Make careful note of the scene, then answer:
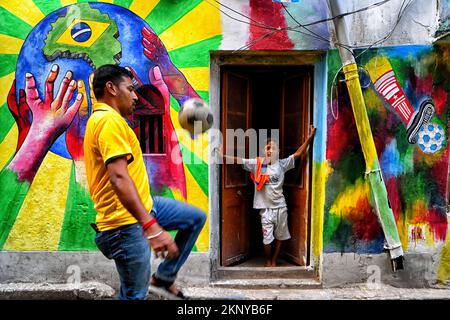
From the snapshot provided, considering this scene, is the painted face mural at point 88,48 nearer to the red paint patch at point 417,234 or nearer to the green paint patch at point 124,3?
the green paint patch at point 124,3

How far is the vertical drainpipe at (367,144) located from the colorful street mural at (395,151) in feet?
0.53

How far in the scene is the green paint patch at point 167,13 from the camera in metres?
5.04

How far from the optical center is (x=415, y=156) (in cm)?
522

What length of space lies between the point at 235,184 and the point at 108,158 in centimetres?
335

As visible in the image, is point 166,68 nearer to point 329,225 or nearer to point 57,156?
point 57,156

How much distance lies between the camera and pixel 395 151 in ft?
17.1

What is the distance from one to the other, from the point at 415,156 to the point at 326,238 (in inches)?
58.1

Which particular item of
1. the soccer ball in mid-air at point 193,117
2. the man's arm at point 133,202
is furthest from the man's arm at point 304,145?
the man's arm at point 133,202

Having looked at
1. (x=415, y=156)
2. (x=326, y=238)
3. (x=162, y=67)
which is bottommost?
(x=326, y=238)

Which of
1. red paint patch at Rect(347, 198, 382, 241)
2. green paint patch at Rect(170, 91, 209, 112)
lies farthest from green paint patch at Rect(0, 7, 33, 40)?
red paint patch at Rect(347, 198, 382, 241)

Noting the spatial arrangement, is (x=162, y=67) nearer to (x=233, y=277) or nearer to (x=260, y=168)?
(x=260, y=168)

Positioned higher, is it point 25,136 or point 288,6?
Result: point 288,6

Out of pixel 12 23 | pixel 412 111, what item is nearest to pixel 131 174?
pixel 12 23

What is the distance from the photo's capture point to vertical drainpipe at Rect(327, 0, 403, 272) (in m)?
4.92
